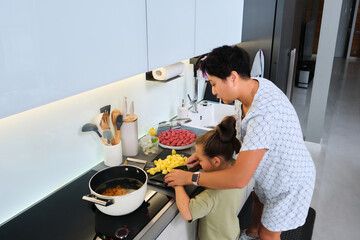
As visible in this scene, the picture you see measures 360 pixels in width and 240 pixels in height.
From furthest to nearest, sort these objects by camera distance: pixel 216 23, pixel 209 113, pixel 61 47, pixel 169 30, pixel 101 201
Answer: pixel 209 113, pixel 216 23, pixel 169 30, pixel 101 201, pixel 61 47

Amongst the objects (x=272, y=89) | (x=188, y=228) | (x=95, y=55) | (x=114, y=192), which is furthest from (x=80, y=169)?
(x=272, y=89)

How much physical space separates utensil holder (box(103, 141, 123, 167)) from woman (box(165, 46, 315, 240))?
0.36 m

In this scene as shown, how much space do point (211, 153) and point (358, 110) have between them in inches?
191

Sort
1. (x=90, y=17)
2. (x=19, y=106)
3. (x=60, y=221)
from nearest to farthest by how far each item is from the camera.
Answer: (x=19, y=106)
(x=90, y=17)
(x=60, y=221)

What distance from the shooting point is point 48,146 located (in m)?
1.47

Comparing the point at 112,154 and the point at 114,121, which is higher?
the point at 114,121

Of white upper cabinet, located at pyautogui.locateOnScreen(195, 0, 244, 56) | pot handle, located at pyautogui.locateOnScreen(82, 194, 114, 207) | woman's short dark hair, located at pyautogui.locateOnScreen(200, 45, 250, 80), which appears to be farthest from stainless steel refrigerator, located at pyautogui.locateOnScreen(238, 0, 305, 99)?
pot handle, located at pyautogui.locateOnScreen(82, 194, 114, 207)

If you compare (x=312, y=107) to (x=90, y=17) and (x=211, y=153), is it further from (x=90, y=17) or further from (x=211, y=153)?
(x=90, y=17)

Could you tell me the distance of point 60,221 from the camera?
Answer: 4.41ft

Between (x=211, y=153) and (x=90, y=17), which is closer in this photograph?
(x=90, y=17)

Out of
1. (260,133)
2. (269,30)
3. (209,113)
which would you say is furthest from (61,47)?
(269,30)

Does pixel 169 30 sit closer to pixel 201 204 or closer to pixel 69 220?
pixel 201 204

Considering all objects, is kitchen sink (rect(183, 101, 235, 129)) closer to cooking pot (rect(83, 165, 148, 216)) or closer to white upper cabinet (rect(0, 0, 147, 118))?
cooking pot (rect(83, 165, 148, 216))

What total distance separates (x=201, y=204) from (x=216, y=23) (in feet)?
4.13
